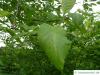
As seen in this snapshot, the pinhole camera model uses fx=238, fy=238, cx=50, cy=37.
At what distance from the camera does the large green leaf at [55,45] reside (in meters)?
0.41

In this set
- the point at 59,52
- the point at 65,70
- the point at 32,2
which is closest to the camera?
the point at 59,52

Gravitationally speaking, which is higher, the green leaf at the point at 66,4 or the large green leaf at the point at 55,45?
the green leaf at the point at 66,4

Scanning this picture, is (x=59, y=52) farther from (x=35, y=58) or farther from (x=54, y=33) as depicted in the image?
(x=35, y=58)

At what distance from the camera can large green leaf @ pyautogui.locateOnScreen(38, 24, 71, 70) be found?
406 millimetres

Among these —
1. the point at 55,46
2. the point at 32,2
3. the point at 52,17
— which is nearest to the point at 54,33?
the point at 55,46

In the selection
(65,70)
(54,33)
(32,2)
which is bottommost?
(65,70)

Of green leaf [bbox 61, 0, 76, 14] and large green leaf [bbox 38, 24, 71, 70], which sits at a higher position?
green leaf [bbox 61, 0, 76, 14]

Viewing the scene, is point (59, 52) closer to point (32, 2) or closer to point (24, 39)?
point (24, 39)

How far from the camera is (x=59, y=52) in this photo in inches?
15.9

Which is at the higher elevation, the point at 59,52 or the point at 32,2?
the point at 32,2

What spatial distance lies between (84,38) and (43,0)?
0.44 metres

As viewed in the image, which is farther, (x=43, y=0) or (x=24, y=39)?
(x=43, y=0)

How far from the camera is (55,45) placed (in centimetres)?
41

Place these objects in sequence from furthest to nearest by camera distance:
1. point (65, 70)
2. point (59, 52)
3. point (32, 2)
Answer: point (32, 2)
point (65, 70)
point (59, 52)
